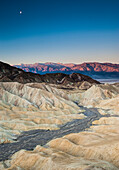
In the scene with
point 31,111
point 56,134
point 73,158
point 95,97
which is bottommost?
point 56,134

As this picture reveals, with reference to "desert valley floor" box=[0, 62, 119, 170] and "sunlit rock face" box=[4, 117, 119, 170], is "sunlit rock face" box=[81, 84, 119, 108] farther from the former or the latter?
"sunlit rock face" box=[4, 117, 119, 170]

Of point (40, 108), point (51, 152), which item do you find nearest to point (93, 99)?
point (40, 108)

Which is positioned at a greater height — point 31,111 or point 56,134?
point 31,111

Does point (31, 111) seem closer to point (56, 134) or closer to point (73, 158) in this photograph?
point (56, 134)

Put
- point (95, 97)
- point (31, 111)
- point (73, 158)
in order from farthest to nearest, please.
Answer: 1. point (95, 97)
2. point (31, 111)
3. point (73, 158)

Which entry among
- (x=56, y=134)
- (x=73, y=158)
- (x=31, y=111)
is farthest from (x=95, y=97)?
(x=73, y=158)

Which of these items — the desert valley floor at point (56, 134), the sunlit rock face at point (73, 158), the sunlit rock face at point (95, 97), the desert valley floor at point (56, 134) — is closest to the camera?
the sunlit rock face at point (73, 158)

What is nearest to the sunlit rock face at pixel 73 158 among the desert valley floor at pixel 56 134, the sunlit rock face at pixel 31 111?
the desert valley floor at pixel 56 134

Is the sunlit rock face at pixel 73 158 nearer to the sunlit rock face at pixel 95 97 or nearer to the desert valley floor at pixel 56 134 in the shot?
the desert valley floor at pixel 56 134

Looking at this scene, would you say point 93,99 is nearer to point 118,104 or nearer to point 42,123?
point 118,104

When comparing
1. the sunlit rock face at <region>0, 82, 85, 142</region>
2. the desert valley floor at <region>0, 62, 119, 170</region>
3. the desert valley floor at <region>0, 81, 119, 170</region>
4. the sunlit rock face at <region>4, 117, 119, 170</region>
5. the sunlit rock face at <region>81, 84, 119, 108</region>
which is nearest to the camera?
the sunlit rock face at <region>4, 117, 119, 170</region>

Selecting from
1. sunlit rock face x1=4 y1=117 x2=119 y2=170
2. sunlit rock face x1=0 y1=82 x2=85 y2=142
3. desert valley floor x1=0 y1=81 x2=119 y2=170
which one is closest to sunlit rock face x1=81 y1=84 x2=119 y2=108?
desert valley floor x1=0 y1=81 x2=119 y2=170

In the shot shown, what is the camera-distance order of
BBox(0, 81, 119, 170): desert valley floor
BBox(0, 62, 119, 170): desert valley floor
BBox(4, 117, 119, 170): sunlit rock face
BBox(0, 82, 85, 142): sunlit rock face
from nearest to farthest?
BBox(4, 117, 119, 170): sunlit rock face
BBox(0, 62, 119, 170): desert valley floor
BBox(0, 81, 119, 170): desert valley floor
BBox(0, 82, 85, 142): sunlit rock face
